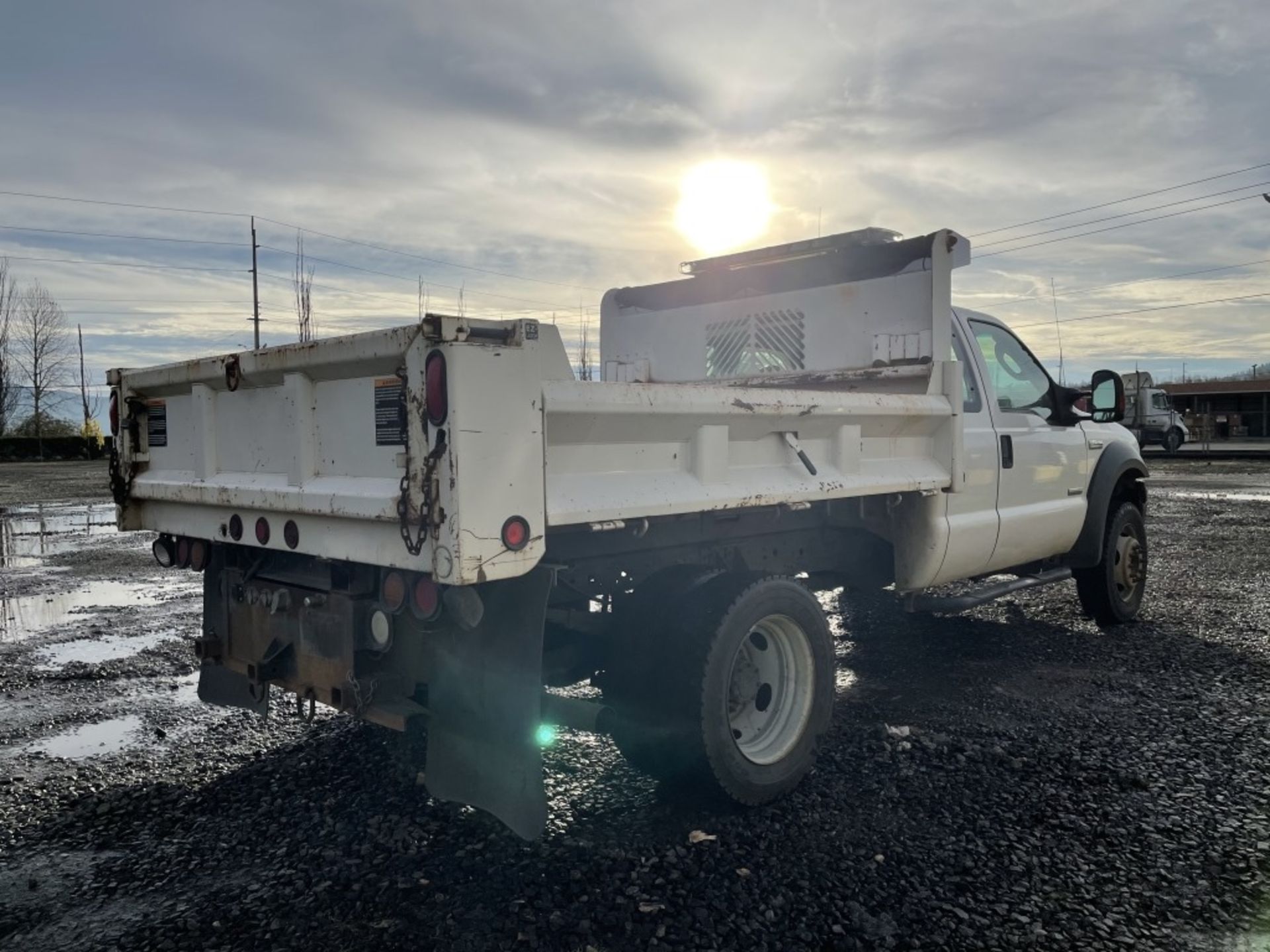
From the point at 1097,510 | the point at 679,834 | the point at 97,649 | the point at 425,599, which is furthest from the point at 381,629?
the point at 1097,510

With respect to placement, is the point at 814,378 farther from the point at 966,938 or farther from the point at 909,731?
the point at 966,938

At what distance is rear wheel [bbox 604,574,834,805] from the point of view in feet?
11.9

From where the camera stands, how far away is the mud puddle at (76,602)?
24.2 feet

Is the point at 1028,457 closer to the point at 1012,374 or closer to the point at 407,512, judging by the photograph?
the point at 1012,374

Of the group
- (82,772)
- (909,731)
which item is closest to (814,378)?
(909,731)

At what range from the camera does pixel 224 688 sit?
442 centimetres

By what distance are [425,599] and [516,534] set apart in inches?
18.3

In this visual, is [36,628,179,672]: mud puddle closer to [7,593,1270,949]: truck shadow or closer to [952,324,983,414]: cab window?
[7,593,1270,949]: truck shadow

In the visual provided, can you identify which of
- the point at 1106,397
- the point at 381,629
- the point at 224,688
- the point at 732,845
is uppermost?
the point at 1106,397

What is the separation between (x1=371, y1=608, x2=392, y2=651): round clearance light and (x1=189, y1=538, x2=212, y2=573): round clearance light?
1345mm

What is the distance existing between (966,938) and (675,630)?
1401mm

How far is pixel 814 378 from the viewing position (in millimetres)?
5496

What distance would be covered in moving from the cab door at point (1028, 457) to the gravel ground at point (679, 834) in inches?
34.7

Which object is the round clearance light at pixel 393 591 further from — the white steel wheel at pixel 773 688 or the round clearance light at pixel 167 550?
the round clearance light at pixel 167 550
